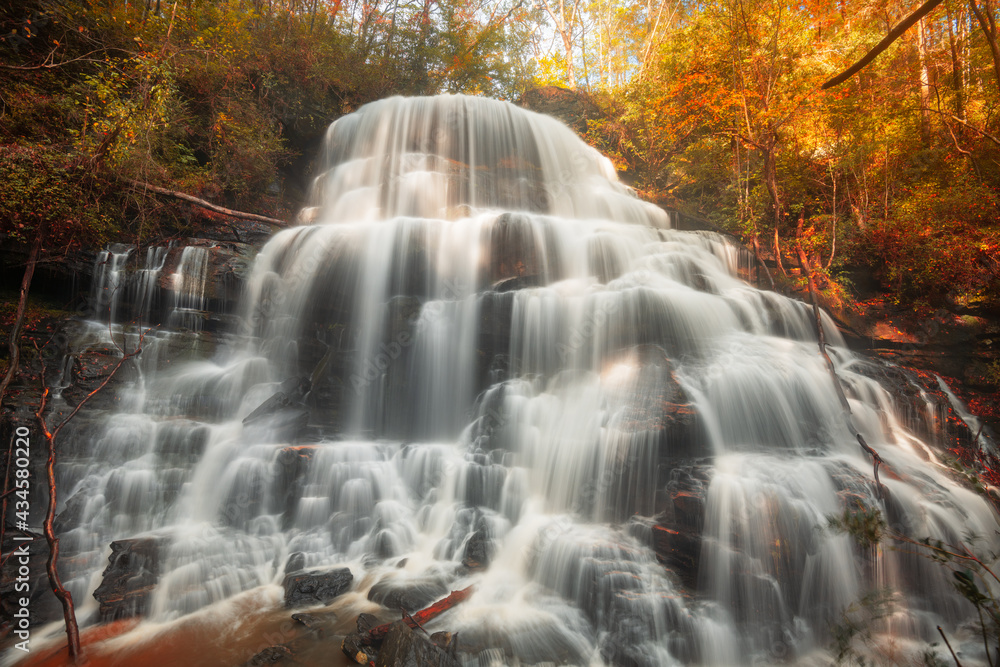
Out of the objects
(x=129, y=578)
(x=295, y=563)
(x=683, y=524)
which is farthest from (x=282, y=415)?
(x=683, y=524)

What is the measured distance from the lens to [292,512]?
20.7 feet

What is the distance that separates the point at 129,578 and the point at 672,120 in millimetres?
18048

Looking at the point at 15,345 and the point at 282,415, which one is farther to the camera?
the point at 282,415

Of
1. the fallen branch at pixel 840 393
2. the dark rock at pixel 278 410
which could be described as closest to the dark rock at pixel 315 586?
the dark rock at pixel 278 410

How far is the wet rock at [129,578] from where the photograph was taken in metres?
4.74

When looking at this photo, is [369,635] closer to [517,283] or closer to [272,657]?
[272,657]

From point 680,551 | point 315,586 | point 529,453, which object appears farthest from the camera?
point 529,453

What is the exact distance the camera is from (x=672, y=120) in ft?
50.2

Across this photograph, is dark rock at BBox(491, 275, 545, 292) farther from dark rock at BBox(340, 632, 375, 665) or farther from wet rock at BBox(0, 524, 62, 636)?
wet rock at BBox(0, 524, 62, 636)

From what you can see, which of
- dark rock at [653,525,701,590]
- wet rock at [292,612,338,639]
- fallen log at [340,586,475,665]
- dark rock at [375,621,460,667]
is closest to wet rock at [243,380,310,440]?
wet rock at [292,612,338,639]

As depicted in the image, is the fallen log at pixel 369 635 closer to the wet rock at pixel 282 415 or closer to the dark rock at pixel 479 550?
the dark rock at pixel 479 550

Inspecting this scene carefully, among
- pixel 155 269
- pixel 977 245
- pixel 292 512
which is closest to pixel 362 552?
pixel 292 512

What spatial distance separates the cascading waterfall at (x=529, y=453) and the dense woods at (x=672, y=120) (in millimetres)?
1865

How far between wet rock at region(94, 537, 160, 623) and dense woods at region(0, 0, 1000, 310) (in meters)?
6.24
